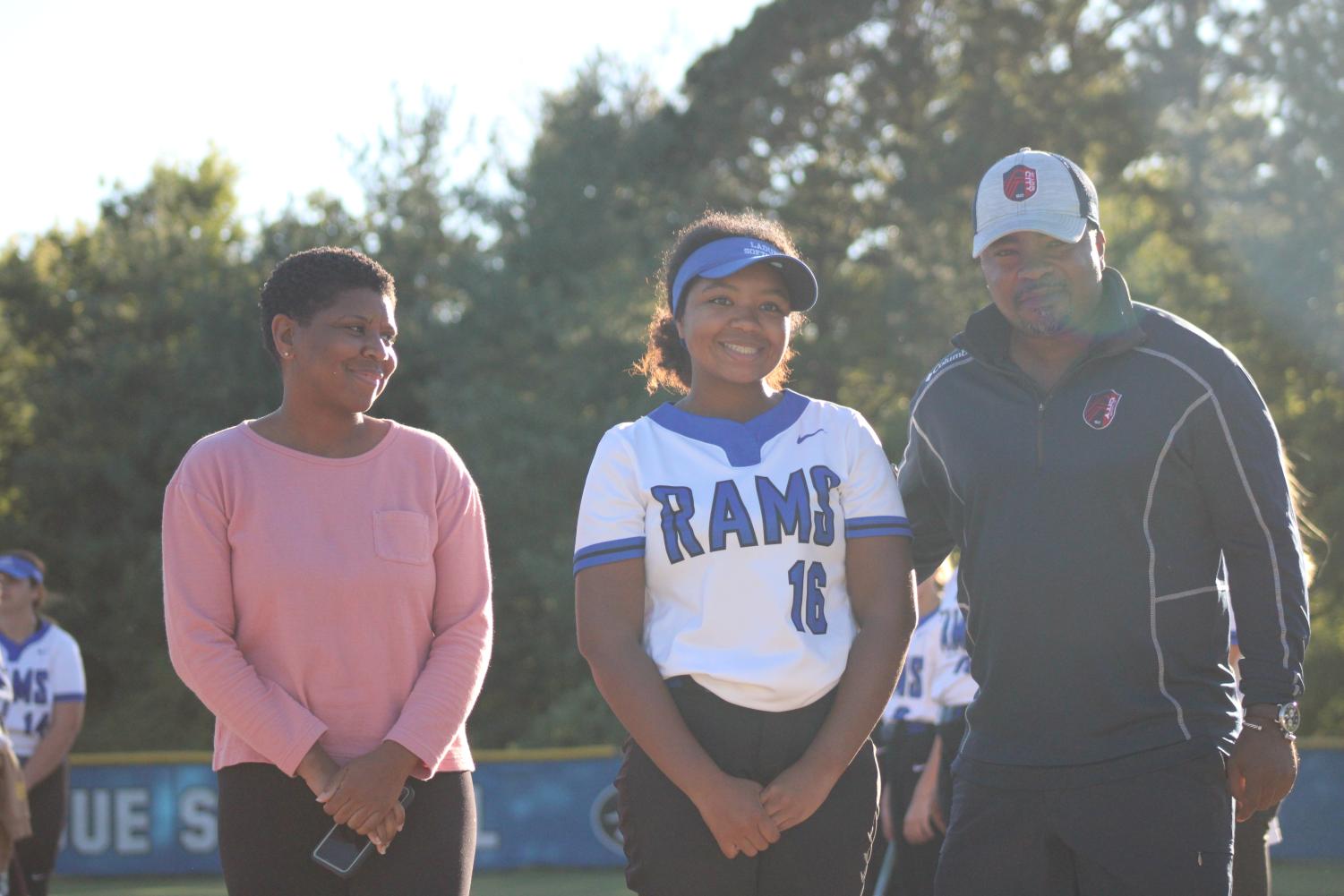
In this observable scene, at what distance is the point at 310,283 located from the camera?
142 inches

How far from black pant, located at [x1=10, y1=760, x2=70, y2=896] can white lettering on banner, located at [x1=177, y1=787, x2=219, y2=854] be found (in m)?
4.79

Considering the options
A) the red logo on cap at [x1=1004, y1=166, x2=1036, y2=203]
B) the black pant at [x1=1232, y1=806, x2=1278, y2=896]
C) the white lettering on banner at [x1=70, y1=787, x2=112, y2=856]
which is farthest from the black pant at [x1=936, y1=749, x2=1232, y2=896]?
the white lettering on banner at [x1=70, y1=787, x2=112, y2=856]

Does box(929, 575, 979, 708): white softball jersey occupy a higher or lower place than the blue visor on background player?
lower

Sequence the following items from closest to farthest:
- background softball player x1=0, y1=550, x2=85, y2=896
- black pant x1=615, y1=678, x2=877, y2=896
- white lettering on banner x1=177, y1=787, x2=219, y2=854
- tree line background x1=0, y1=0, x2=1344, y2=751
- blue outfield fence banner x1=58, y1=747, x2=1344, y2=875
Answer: black pant x1=615, y1=678, x2=877, y2=896 < background softball player x1=0, y1=550, x2=85, y2=896 < blue outfield fence banner x1=58, y1=747, x2=1344, y2=875 < white lettering on banner x1=177, y1=787, x2=219, y2=854 < tree line background x1=0, y1=0, x2=1344, y2=751

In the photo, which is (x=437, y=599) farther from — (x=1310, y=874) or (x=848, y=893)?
(x=1310, y=874)

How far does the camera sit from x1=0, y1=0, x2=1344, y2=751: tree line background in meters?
21.8

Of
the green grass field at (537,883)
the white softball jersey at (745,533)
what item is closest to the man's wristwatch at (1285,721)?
the white softball jersey at (745,533)

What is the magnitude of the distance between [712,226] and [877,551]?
2.68ft

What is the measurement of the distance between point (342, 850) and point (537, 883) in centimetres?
930

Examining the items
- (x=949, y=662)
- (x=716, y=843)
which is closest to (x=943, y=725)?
(x=949, y=662)

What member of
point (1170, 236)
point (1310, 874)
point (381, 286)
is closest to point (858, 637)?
point (381, 286)

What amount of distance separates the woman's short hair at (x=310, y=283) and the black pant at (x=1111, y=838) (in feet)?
5.85

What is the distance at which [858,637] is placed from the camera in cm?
322

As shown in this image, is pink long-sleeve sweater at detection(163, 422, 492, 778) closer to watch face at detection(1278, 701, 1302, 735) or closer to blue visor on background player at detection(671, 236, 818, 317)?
blue visor on background player at detection(671, 236, 818, 317)
